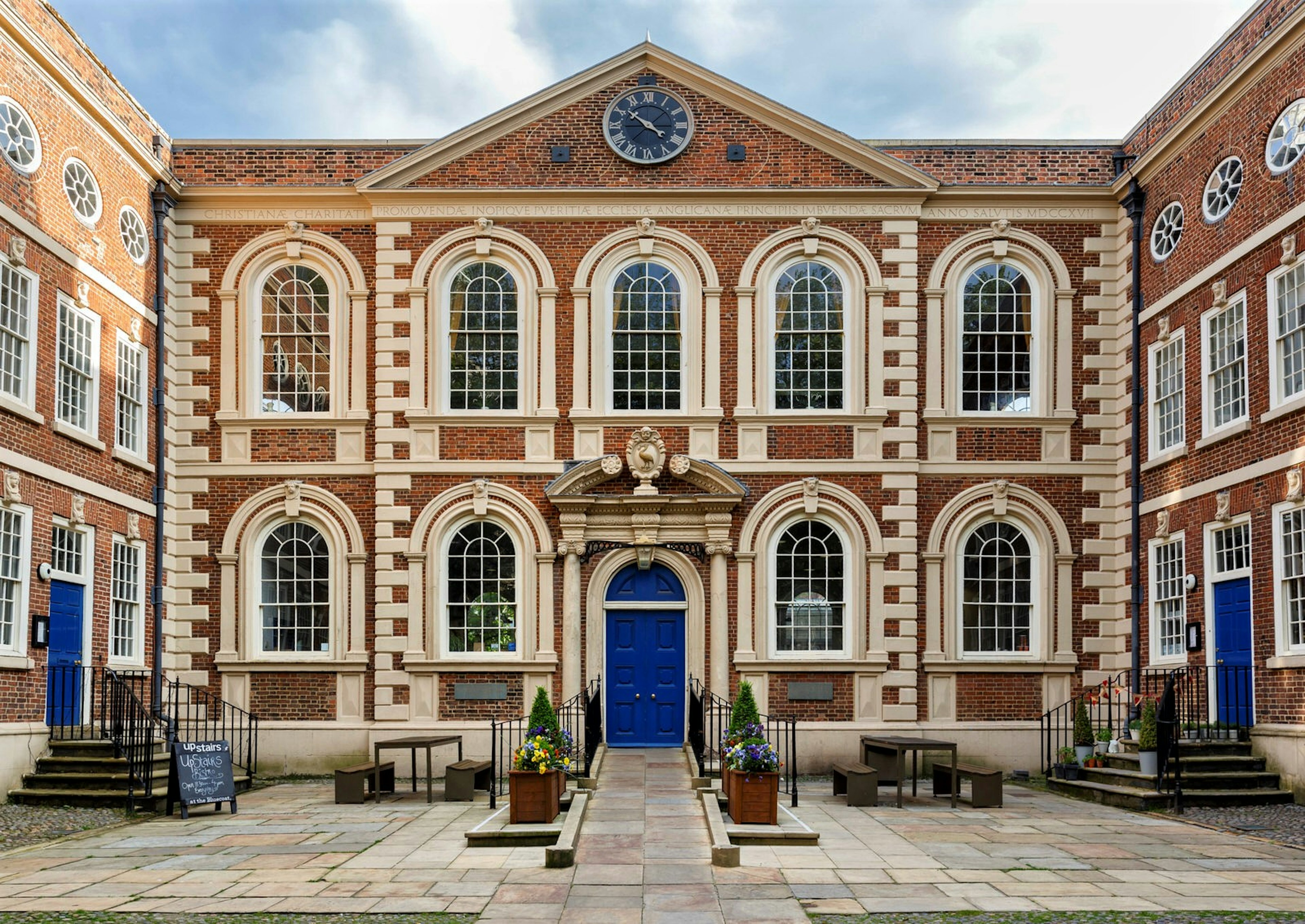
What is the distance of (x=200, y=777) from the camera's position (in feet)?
52.8

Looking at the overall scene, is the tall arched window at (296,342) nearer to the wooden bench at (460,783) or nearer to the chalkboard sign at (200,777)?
the chalkboard sign at (200,777)

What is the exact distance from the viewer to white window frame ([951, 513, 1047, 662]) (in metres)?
20.6

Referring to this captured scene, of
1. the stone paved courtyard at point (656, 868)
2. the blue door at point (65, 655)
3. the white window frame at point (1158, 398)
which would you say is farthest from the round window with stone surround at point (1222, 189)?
the blue door at point (65, 655)

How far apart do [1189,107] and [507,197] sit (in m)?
9.62

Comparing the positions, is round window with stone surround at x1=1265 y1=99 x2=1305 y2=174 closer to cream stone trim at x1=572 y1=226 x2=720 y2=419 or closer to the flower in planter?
cream stone trim at x1=572 y1=226 x2=720 y2=419

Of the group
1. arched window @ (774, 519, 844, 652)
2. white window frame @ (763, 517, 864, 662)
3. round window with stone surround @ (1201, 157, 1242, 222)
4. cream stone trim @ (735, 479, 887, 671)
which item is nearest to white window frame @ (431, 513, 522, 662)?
cream stone trim @ (735, 479, 887, 671)

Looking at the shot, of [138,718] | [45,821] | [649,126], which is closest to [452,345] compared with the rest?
[649,126]

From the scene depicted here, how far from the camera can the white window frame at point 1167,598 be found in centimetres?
1880

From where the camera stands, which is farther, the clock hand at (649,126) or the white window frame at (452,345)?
the clock hand at (649,126)

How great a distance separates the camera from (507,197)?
2088cm

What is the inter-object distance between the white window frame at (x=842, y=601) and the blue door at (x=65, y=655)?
930cm

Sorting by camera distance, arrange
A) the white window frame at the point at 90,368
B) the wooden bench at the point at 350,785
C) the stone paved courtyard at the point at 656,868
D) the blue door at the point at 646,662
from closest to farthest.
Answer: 1. the stone paved courtyard at the point at 656,868
2. the wooden bench at the point at 350,785
3. the white window frame at the point at 90,368
4. the blue door at the point at 646,662

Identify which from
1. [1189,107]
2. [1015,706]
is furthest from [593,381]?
[1189,107]

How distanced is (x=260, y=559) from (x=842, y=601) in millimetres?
8620
